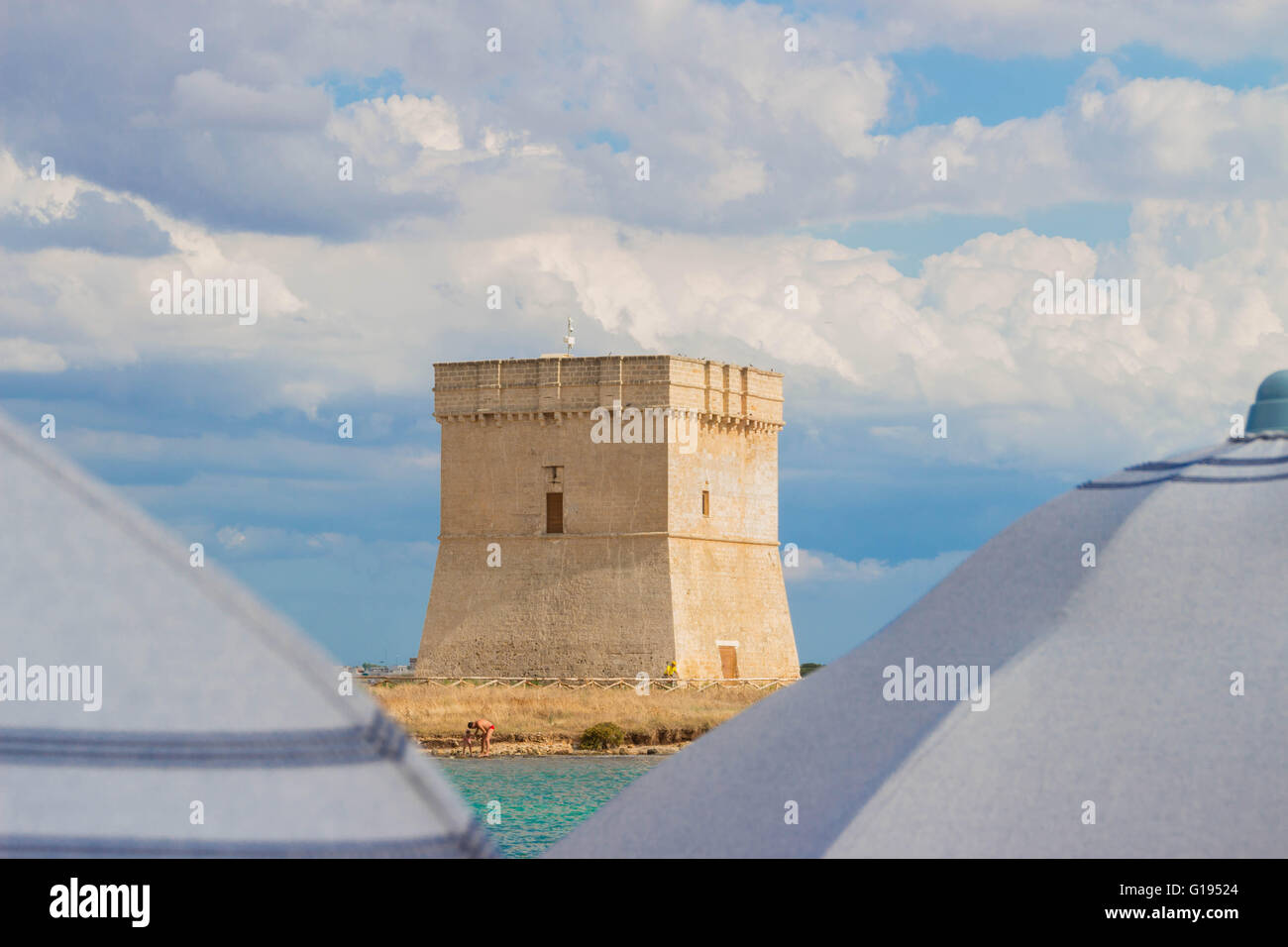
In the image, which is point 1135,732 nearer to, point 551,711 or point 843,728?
point 843,728

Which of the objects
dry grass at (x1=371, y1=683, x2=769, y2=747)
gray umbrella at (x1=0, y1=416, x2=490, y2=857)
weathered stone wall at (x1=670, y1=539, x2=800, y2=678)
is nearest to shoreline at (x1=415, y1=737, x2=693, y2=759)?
dry grass at (x1=371, y1=683, x2=769, y2=747)

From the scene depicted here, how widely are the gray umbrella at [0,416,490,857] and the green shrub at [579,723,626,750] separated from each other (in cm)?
2030

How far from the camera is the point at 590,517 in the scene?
2845 centimetres

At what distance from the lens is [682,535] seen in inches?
1120

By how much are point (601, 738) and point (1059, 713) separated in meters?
A: 18.9

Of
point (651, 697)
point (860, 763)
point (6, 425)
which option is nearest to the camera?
point (6, 425)

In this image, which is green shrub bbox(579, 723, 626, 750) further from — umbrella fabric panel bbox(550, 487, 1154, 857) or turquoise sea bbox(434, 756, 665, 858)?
umbrella fabric panel bbox(550, 487, 1154, 857)

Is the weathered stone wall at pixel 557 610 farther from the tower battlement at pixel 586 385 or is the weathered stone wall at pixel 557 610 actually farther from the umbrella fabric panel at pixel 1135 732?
the umbrella fabric panel at pixel 1135 732

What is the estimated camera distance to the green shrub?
2198cm

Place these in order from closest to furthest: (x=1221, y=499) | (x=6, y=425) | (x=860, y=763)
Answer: (x=6, y=425)
(x=860, y=763)
(x=1221, y=499)
